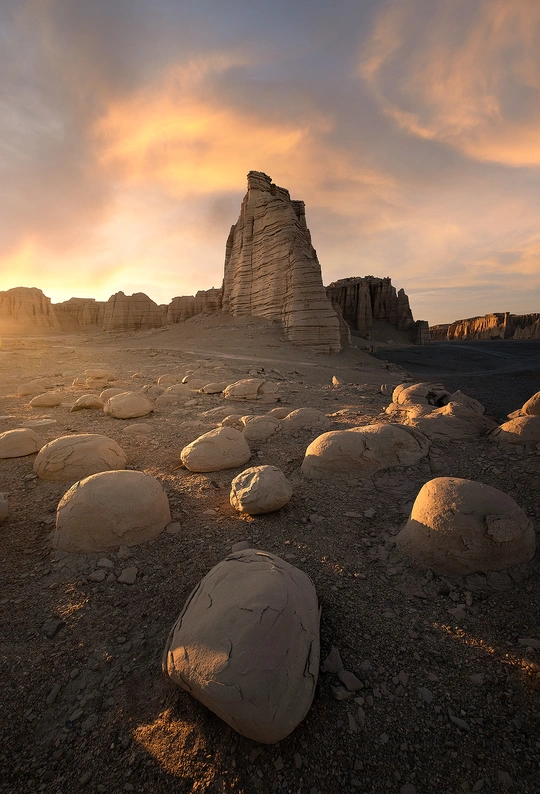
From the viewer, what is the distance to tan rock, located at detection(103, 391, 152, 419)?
4991 millimetres

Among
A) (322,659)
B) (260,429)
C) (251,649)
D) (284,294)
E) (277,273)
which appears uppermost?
(277,273)

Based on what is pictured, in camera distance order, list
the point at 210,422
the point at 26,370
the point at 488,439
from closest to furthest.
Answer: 1. the point at 488,439
2. the point at 210,422
3. the point at 26,370

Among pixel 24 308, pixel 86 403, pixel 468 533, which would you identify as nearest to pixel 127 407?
pixel 86 403

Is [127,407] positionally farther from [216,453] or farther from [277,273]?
[277,273]

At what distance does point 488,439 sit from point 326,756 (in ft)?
11.8

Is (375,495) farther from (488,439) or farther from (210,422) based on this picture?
(210,422)

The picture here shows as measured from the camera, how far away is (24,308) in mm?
45906

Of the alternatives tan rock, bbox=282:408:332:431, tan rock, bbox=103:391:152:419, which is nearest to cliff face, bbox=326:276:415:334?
tan rock, bbox=282:408:332:431

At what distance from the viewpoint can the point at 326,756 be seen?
3.72 ft

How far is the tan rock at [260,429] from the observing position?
4094mm

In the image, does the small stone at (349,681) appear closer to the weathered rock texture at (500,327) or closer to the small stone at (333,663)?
the small stone at (333,663)

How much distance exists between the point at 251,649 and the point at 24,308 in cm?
5894

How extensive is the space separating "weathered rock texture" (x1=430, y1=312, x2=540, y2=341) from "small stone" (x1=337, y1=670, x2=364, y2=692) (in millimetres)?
64978

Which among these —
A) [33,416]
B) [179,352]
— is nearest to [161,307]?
[179,352]
